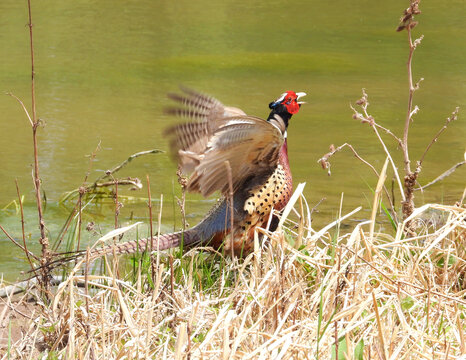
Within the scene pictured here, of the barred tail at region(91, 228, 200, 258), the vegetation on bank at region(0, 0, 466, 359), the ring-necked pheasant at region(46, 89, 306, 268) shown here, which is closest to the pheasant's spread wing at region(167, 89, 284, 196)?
the ring-necked pheasant at region(46, 89, 306, 268)

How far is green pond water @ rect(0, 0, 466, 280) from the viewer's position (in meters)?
5.67

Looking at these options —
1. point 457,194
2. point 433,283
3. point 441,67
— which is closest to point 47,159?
point 457,194

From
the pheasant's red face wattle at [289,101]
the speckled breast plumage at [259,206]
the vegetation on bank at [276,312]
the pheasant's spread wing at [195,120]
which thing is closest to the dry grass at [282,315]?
the vegetation on bank at [276,312]

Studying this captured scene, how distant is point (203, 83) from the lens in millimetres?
8273

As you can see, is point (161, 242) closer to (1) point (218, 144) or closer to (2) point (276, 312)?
(1) point (218, 144)

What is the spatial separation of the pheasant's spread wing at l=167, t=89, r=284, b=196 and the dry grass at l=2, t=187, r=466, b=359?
41cm

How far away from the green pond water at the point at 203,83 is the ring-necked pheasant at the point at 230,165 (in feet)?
0.85

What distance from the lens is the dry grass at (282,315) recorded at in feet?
8.64

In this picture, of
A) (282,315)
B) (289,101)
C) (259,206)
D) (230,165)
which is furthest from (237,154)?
(282,315)

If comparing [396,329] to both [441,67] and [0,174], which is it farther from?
[441,67]

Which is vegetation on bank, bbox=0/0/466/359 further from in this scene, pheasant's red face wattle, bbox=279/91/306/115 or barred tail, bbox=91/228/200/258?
pheasant's red face wattle, bbox=279/91/306/115

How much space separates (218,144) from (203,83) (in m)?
4.77

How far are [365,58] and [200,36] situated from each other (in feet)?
7.44

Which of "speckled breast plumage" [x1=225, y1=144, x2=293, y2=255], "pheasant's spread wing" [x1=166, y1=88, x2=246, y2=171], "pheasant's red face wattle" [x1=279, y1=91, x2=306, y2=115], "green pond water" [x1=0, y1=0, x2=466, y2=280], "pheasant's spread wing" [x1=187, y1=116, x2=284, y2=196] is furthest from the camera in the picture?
"green pond water" [x1=0, y1=0, x2=466, y2=280]
